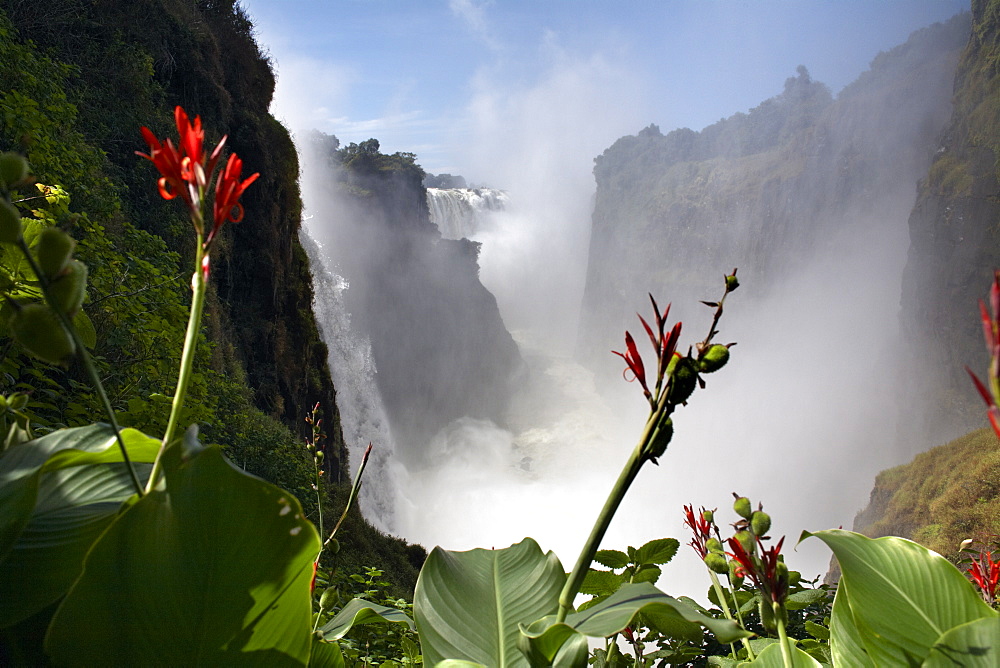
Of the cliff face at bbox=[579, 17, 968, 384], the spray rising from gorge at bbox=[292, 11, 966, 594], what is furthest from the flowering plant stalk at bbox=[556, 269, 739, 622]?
the cliff face at bbox=[579, 17, 968, 384]

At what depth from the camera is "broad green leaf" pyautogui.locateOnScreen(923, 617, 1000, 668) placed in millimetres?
416

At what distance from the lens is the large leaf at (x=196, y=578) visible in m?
0.32

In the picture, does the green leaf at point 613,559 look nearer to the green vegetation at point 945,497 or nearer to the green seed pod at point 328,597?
the green seed pod at point 328,597

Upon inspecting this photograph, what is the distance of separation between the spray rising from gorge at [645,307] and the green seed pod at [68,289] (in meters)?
16.1

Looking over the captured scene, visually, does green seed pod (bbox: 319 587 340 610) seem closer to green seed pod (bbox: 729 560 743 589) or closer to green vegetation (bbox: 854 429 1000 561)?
green seed pod (bbox: 729 560 743 589)

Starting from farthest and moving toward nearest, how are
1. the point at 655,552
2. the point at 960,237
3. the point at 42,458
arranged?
the point at 960,237, the point at 655,552, the point at 42,458

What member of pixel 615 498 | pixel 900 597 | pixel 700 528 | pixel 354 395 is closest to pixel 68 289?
pixel 615 498

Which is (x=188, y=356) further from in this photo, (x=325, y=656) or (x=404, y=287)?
(x=404, y=287)

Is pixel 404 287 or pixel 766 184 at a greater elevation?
pixel 766 184

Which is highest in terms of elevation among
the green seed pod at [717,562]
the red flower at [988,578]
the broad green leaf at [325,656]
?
the red flower at [988,578]

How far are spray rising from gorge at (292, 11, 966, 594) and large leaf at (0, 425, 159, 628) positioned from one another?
15970 mm

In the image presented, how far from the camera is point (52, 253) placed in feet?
1.02

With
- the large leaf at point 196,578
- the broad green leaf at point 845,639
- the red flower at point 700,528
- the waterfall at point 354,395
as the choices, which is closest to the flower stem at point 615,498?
the large leaf at point 196,578

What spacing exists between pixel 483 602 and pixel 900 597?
1.31ft
